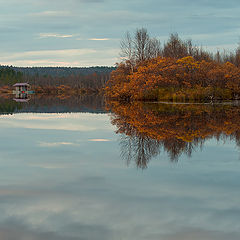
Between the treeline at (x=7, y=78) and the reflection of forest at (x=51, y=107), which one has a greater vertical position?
the treeline at (x=7, y=78)

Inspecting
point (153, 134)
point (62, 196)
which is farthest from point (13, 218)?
point (153, 134)

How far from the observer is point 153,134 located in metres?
13.0

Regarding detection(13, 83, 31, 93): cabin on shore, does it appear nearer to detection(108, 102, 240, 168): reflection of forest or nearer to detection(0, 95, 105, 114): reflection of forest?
detection(0, 95, 105, 114): reflection of forest

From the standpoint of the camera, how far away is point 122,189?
21.0 feet

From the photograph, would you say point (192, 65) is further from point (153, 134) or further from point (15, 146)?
point (15, 146)

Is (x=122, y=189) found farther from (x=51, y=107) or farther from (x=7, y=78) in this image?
(x=7, y=78)

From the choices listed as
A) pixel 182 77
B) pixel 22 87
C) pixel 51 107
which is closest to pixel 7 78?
pixel 22 87

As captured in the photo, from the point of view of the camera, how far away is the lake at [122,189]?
4625 mm

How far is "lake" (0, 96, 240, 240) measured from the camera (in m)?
4.62

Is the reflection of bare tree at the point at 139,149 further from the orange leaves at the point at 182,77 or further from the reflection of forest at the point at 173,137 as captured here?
the orange leaves at the point at 182,77

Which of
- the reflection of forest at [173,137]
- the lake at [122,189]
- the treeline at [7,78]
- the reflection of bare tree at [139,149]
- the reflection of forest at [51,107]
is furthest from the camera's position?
the treeline at [7,78]

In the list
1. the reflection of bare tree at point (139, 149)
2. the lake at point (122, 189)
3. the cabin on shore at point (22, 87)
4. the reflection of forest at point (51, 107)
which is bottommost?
the lake at point (122, 189)

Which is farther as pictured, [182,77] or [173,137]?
[182,77]

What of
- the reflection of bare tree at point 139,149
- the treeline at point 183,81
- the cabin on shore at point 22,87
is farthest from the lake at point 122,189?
the cabin on shore at point 22,87
